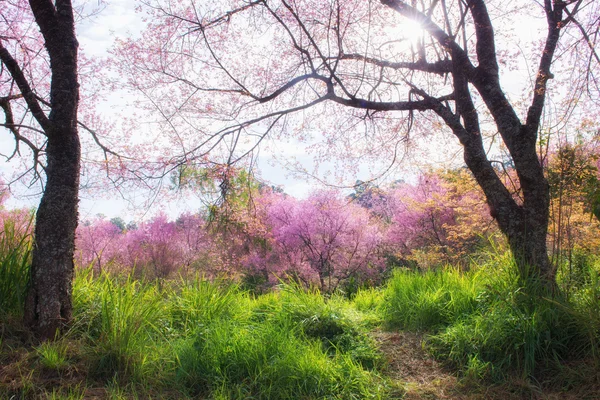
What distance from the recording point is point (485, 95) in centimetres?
440

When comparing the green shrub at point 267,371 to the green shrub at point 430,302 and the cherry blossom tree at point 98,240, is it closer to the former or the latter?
the green shrub at point 430,302

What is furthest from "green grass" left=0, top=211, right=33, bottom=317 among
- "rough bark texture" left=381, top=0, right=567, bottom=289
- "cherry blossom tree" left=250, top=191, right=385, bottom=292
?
"cherry blossom tree" left=250, top=191, right=385, bottom=292

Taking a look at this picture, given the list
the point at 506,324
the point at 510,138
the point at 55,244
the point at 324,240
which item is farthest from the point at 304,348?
the point at 324,240

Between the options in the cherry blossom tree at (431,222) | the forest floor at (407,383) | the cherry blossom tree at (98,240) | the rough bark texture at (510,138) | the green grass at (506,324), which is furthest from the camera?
the cherry blossom tree at (98,240)

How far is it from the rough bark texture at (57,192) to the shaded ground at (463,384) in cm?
274

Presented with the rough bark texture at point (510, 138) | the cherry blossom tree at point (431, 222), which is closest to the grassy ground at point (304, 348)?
the rough bark texture at point (510, 138)

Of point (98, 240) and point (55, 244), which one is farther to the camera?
point (98, 240)

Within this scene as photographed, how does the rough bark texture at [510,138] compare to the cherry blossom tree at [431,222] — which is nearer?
the rough bark texture at [510,138]

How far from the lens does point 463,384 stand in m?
3.09

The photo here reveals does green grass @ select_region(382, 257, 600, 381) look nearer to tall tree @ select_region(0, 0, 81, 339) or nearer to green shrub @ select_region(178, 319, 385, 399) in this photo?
green shrub @ select_region(178, 319, 385, 399)

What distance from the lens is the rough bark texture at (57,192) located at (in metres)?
3.16

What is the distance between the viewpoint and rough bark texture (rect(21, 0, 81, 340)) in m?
→ 3.16

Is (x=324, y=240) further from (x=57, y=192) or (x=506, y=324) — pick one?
(x=57, y=192)

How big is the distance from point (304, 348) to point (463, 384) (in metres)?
1.25
